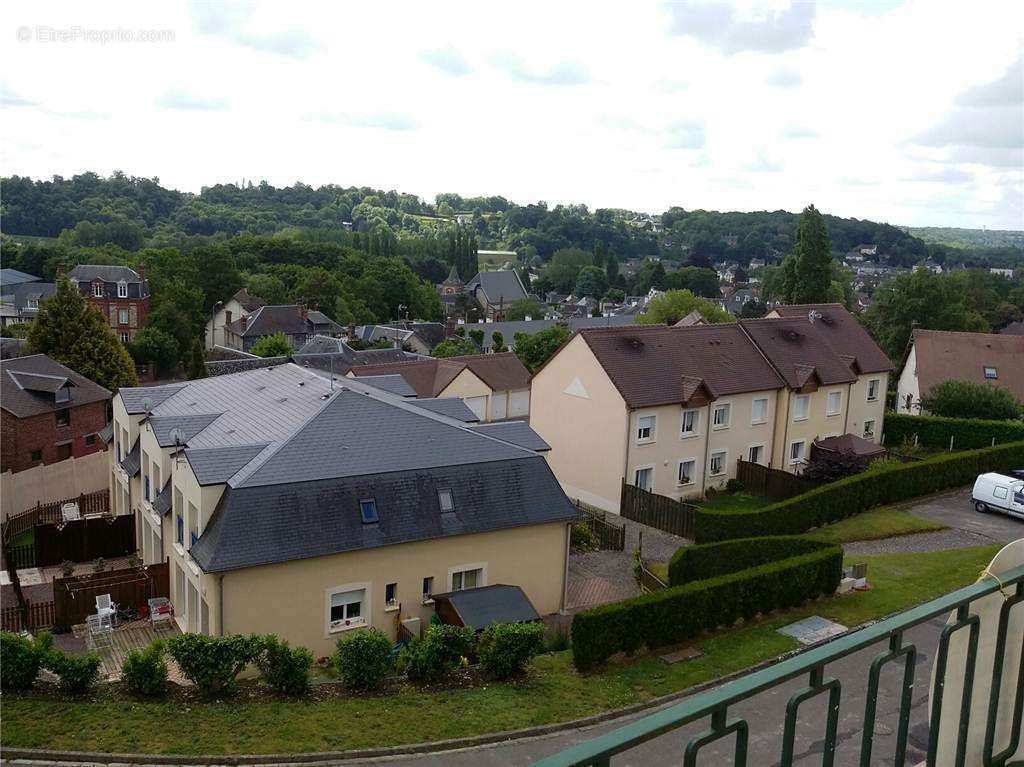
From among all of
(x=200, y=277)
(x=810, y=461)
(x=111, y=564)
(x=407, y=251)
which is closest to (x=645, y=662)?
(x=111, y=564)

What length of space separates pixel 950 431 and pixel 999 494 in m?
10.9

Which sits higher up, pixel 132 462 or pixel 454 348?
pixel 454 348

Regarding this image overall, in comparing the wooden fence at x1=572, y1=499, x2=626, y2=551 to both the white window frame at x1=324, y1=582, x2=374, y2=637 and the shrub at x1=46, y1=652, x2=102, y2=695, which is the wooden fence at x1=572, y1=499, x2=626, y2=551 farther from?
the shrub at x1=46, y1=652, x2=102, y2=695

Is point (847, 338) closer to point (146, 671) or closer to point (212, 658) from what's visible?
point (212, 658)

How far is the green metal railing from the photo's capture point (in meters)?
2.62

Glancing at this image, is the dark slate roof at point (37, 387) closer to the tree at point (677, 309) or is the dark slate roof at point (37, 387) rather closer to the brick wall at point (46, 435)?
the brick wall at point (46, 435)

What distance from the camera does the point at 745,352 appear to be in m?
37.8

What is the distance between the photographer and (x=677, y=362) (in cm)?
3509

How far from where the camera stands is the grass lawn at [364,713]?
45.5ft

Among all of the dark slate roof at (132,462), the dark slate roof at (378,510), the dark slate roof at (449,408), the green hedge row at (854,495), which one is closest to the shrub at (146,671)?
the dark slate roof at (378,510)

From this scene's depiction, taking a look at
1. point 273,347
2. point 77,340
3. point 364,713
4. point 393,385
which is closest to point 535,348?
point 273,347

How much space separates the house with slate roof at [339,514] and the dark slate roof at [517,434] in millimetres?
66

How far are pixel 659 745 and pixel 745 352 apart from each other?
26916mm

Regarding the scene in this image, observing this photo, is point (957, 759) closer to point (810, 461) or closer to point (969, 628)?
point (969, 628)
